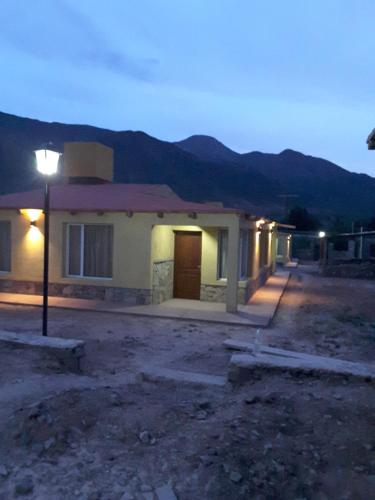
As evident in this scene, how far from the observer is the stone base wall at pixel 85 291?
11906 mm

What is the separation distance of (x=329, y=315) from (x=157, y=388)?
757 centimetres

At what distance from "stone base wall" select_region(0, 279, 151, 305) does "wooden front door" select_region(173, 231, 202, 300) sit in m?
1.55

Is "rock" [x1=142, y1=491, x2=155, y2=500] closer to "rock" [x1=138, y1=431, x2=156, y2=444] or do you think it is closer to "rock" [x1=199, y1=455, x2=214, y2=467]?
"rock" [x1=199, y1=455, x2=214, y2=467]

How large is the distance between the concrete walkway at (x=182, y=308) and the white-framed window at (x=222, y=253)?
3.11 feet

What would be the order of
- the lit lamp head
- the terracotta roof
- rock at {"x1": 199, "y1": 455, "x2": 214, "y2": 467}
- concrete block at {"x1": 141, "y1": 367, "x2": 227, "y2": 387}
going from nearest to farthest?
rock at {"x1": 199, "y1": 455, "x2": 214, "y2": 467} → concrete block at {"x1": 141, "y1": 367, "x2": 227, "y2": 387} → the lit lamp head → the terracotta roof

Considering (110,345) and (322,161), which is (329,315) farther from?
(322,161)

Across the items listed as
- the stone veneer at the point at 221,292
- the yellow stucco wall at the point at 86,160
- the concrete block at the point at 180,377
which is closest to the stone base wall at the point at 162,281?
the stone veneer at the point at 221,292

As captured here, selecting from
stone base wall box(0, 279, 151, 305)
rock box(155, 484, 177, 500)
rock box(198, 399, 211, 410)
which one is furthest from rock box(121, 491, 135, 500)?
stone base wall box(0, 279, 151, 305)

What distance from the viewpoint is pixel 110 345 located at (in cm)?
790

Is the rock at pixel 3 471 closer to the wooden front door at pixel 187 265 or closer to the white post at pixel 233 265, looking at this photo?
the white post at pixel 233 265

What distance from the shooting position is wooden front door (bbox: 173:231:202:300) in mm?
12953

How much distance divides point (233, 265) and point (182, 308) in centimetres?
177

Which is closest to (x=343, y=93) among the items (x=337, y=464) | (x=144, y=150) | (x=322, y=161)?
(x=322, y=161)

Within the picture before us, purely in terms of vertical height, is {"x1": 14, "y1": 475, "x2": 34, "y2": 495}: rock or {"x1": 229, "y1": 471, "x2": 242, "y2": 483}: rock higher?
{"x1": 229, "y1": 471, "x2": 242, "y2": 483}: rock
